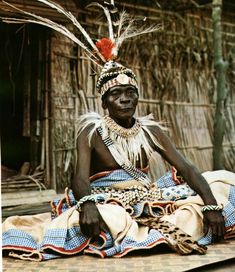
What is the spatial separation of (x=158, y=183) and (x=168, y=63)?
3.35 m

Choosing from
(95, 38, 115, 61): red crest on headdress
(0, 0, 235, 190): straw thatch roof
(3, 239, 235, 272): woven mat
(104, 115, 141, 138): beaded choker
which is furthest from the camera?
(0, 0, 235, 190): straw thatch roof

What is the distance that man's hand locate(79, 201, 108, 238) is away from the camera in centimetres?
344

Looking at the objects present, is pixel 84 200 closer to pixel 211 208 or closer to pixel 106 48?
pixel 211 208

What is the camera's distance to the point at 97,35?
6.68 meters

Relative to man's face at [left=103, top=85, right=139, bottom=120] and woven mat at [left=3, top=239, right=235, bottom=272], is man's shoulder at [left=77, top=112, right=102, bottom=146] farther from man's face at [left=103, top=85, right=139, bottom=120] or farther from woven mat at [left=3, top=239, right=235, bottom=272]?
woven mat at [left=3, top=239, right=235, bottom=272]

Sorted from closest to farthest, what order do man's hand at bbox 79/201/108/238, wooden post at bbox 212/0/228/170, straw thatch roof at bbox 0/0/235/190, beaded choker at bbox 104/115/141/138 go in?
man's hand at bbox 79/201/108/238
beaded choker at bbox 104/115/141/138
straw thatch roof at bbox 0/0/235/190
wooden post at bbox 212/0/228/170

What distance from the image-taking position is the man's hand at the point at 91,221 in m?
3.44

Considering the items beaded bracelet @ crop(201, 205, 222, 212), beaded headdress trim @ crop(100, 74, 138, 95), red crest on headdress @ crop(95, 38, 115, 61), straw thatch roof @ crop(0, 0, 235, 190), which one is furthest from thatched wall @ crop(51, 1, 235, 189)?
beaded bracelet @ crop(201, 205, 222, 212)

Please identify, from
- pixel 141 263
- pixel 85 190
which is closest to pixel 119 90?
pixel 85 190

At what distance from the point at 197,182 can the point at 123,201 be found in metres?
0.56

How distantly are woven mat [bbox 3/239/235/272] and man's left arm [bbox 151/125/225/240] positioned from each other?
22cm

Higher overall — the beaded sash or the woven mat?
the beaded sash

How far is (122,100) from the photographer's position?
158 inches

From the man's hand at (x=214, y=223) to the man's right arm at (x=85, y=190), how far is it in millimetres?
713
